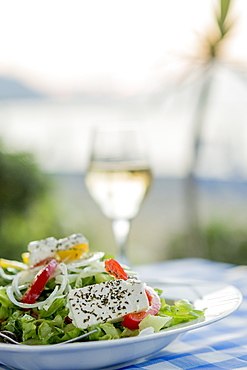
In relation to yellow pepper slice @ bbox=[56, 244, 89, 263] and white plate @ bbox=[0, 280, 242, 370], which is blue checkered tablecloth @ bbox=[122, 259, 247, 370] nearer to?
white plate @ bbox=[0, 280, 242, 370]

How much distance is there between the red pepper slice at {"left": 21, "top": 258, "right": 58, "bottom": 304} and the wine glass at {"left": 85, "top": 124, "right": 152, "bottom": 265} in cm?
59

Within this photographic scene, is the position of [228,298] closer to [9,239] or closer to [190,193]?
[9,239]

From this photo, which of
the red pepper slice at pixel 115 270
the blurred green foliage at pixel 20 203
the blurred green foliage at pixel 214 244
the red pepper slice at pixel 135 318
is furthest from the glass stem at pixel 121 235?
the blurred green foliage at pixel 214 244

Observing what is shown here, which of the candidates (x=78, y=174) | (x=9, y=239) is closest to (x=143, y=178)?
(x=9, y=239)

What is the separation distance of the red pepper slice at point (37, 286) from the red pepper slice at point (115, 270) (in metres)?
0.11

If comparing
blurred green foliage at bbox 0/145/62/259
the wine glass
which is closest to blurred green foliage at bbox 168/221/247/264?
blurred green foliage at bbox 0/145/62/259

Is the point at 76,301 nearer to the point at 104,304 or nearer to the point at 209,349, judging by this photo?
the point at 104,304

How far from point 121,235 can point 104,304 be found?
76 cm

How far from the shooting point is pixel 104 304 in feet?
3.08

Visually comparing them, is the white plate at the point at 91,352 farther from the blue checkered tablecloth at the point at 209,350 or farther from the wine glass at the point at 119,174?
the wine glass at the point at 119,174

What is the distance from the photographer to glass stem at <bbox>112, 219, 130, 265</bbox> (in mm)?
1669

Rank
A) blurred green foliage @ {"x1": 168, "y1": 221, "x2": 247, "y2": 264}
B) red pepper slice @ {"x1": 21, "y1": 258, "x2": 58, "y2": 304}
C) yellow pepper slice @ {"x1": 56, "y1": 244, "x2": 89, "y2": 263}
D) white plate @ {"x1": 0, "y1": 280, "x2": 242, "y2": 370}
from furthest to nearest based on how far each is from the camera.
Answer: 1. blurred green foliage @ {"x1": 168, "y1": 221, "x2": 247, "y2": 264}
2. yellow pepper slice @ {"x1": 56, "y1": 244, "x2": 89, "y2": 263}
3. red pepper slice @ {"x1": 21, "y1": 258, "x2": 58, "y2": 304}
4. white plate @ {"x1": 0, "y1": 280, "x2": 242, "y2": 370}

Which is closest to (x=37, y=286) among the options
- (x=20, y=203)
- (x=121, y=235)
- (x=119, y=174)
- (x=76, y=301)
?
(x=76, y=301)

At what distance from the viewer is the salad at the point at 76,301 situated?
0.93 metres
